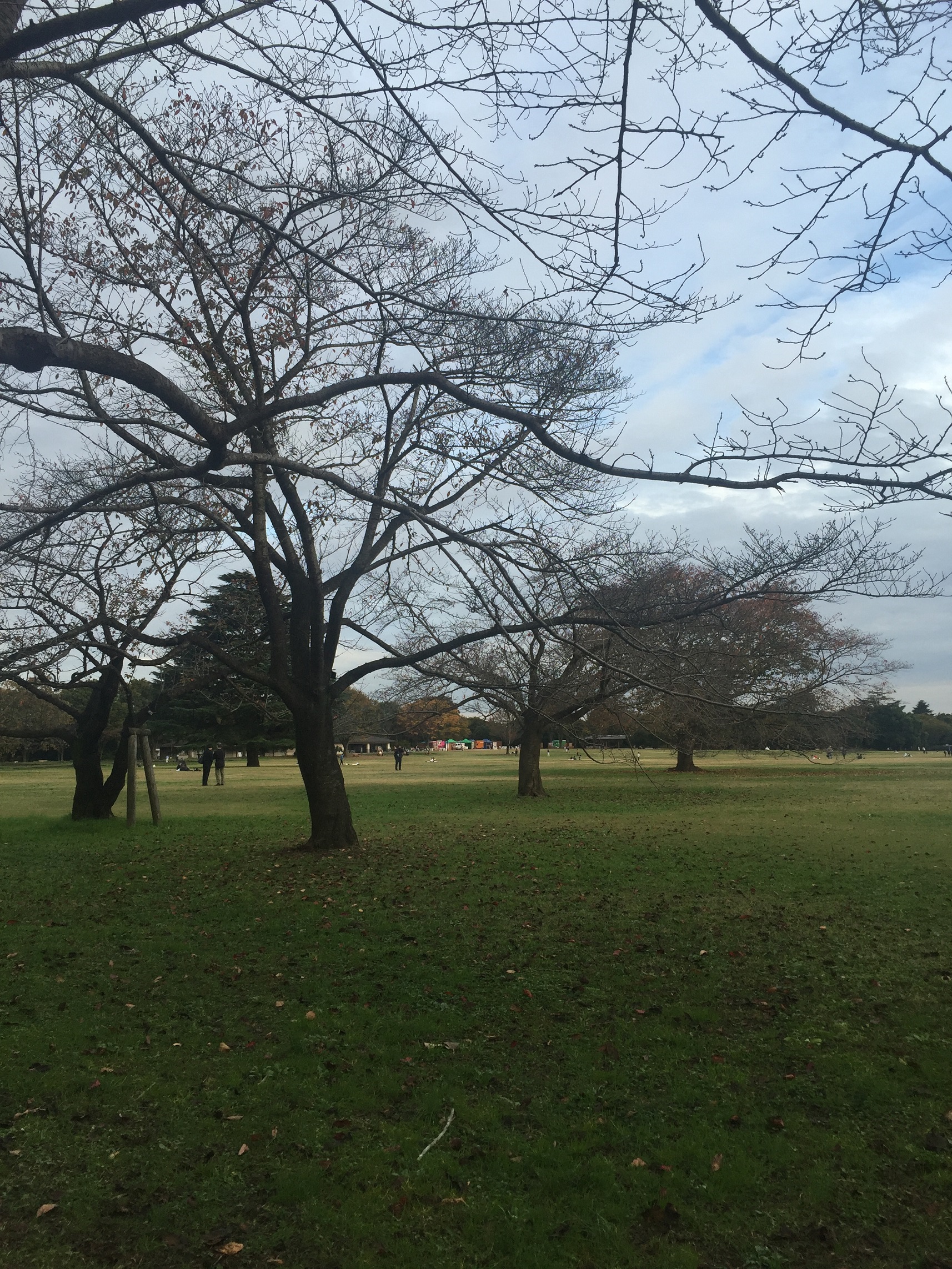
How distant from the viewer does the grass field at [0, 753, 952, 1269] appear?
3754 millimetres

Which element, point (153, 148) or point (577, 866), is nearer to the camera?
point (153, 148)

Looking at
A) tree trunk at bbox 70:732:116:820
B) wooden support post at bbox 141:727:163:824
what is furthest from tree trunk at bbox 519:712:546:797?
tree trunk at bbox 70:732:116:820

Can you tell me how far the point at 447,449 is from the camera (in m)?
10.3

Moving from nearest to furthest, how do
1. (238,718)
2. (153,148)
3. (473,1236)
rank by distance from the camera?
(473,1236)
(153,148)
(238,718)

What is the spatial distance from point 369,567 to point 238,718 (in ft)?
126

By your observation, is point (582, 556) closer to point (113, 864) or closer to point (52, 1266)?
point (52, 1266)

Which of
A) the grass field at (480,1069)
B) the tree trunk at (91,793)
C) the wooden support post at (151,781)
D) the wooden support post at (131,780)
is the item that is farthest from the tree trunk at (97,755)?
the grass field at (480,1069)

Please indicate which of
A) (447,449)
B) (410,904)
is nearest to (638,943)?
(410,904)

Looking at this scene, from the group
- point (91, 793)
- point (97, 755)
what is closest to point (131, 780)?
point (97, 755)

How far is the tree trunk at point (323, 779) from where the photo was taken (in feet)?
45.8

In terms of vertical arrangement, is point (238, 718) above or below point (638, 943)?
above

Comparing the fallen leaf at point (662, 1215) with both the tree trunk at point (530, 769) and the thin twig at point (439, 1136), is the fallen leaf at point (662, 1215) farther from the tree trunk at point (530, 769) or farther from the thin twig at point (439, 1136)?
the tree trunk at point (530, 769)

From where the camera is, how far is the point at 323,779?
14.3 m

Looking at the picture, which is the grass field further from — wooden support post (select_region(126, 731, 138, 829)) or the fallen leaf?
wooden support post (select_region(126, 731, 138, 829))
